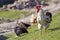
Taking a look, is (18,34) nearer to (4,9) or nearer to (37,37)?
(37,37)

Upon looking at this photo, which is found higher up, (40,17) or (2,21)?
(40,17)

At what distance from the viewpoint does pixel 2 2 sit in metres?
57.3

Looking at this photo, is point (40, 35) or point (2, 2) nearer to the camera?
point (40, 35)

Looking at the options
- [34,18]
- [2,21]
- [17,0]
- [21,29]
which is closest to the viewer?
[21,29]

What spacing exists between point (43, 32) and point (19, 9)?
3084 centimetres

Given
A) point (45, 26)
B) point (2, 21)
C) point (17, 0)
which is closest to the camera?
point (45, 26)

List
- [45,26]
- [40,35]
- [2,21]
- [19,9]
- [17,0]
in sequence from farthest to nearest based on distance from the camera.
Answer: [17,0] → [19,9] → [2,21] → [45,26] → [40,35]

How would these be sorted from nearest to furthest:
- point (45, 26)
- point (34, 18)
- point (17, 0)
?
point (45, 26) → point (34, 18) → point (17, 0)

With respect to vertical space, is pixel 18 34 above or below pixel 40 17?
below

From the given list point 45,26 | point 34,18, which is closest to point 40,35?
point 45,26

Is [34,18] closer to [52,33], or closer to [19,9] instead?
[52,33]

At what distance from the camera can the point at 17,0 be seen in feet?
188

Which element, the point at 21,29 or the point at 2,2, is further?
the point at 2,2

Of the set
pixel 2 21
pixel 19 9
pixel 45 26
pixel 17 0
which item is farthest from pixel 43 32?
pixel 17 0
